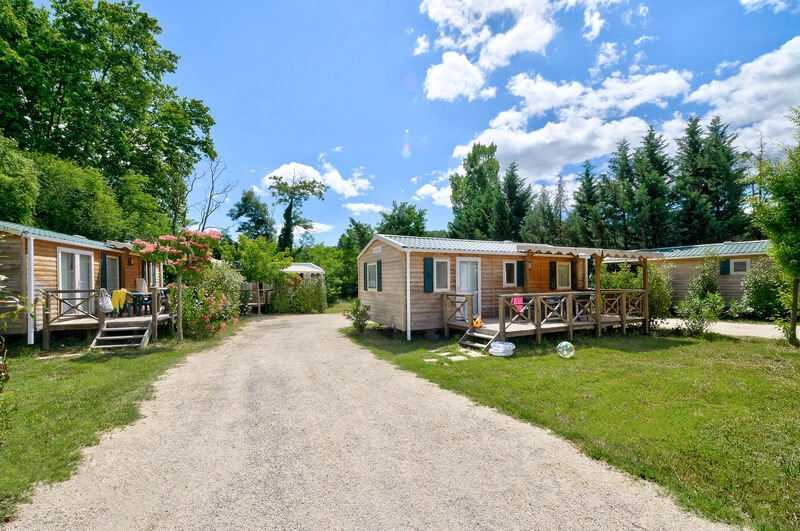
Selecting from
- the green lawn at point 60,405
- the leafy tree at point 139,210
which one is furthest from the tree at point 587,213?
the leafy tree at point 139,210

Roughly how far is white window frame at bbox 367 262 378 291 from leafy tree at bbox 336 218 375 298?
12682 millimetres

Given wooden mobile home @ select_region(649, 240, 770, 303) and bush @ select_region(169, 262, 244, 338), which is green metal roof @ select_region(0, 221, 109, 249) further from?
wooden mobile home @ select_region(649, 240, 770, 303)

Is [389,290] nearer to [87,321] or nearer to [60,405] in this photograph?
[60,405]

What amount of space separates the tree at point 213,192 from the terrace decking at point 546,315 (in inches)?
870

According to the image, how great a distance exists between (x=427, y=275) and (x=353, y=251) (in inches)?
689

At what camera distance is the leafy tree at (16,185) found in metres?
11.0

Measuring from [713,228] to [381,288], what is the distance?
2064cm

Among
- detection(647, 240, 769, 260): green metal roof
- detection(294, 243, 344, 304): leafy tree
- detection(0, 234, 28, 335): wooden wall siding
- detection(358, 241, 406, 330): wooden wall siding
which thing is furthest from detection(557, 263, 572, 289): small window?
detection(0, 234, 28, 335): wooden wall siding

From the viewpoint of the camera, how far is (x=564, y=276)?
1340 centimetres

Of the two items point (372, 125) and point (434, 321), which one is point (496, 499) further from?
point (372, 125)

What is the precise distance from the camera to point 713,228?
65.4ft

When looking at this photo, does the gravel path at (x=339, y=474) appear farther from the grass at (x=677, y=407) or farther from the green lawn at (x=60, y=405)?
the grass at (x=677, y=407)

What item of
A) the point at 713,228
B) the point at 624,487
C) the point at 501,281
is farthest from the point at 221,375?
the point at 713,228

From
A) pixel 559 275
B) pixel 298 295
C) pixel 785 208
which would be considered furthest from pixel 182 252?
pixel 785 208
